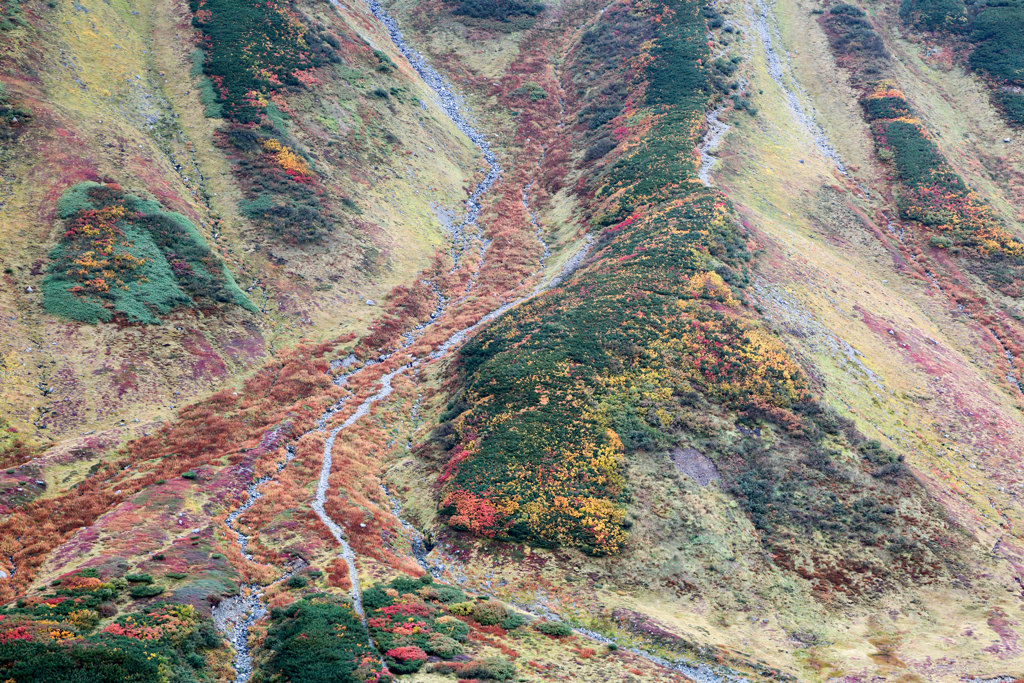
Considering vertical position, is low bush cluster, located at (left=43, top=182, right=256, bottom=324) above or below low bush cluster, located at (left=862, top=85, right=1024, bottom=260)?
above

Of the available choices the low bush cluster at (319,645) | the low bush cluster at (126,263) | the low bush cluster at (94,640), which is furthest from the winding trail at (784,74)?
the low bush cluster at (94,640)

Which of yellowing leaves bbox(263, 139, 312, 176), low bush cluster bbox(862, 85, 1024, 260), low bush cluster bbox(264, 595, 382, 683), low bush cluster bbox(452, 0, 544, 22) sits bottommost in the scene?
low bush cluster bbox(264, 595, 382, 683)

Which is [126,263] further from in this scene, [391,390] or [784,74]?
[784,74]

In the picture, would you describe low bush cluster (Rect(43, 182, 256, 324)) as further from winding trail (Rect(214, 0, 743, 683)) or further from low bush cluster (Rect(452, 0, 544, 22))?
low bush cluster (Rect(452, 0, 544, 22))

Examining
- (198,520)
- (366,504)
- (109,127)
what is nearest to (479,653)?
(366,504)

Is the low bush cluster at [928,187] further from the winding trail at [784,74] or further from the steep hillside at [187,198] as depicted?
the steep hillside at [187,198]

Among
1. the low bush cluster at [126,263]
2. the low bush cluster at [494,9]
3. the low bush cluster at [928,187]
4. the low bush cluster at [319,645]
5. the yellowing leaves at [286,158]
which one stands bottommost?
the low bush cluster at [319,645]

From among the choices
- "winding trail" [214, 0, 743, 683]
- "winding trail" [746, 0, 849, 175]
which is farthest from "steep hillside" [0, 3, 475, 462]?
"winding trail" [746, 0, 849, 175]

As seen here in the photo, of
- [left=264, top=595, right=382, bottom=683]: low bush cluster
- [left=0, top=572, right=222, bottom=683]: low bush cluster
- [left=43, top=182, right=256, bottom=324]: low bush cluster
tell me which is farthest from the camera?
[left=43, top=182, right=256, bottom=324]: low bush cluster

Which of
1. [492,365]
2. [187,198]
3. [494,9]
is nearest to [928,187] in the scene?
[492,365]

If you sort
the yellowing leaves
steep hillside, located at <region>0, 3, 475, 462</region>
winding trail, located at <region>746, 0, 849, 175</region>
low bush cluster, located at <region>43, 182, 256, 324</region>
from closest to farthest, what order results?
steep hillside, located at <region>0, 3, 475, 462</region> < low bush cluster, located at <region>43, 182, 256, 324</region> < the yellowing leaves < winding trail, located at <region>746, 0, 849, 175</region>
